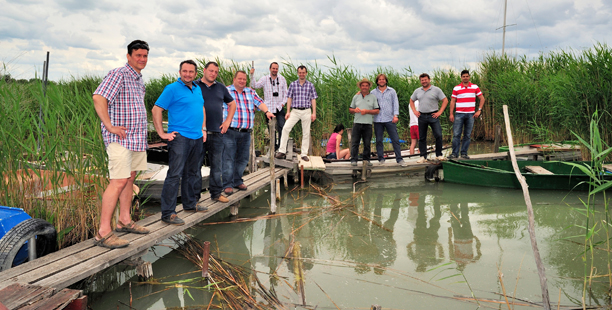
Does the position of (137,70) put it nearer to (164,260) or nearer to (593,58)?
(164,260)

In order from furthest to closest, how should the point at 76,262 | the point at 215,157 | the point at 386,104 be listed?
the point at 386,104, the point at 215,157, the point at 76,262

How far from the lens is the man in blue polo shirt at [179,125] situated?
4.34 meters

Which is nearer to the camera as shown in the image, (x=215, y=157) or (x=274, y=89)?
(x=215, y=157)

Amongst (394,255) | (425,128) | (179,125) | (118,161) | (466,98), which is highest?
(466,98)

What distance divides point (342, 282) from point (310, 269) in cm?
44

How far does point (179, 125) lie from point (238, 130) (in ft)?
4.91

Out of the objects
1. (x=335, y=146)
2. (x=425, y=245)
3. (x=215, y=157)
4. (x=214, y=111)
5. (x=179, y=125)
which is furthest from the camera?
(x=335, y=146)

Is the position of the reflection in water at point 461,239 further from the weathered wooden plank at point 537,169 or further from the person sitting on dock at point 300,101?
the person sitting on dock at point 300,101

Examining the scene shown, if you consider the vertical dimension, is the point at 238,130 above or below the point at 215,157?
above

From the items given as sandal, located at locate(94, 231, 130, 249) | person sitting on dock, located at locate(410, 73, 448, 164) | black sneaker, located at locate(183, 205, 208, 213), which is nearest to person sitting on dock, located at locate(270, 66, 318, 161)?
person sitting on dock, located at locate(410, 73, 448, 164)

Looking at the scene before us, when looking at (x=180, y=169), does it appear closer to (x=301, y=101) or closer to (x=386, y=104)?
(x=301, y=101)

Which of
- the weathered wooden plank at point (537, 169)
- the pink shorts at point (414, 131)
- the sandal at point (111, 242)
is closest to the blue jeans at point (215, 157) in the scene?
the sandal at point (111, 242)

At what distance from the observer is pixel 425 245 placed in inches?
197

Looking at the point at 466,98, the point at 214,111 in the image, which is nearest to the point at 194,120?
the point at 214,111
